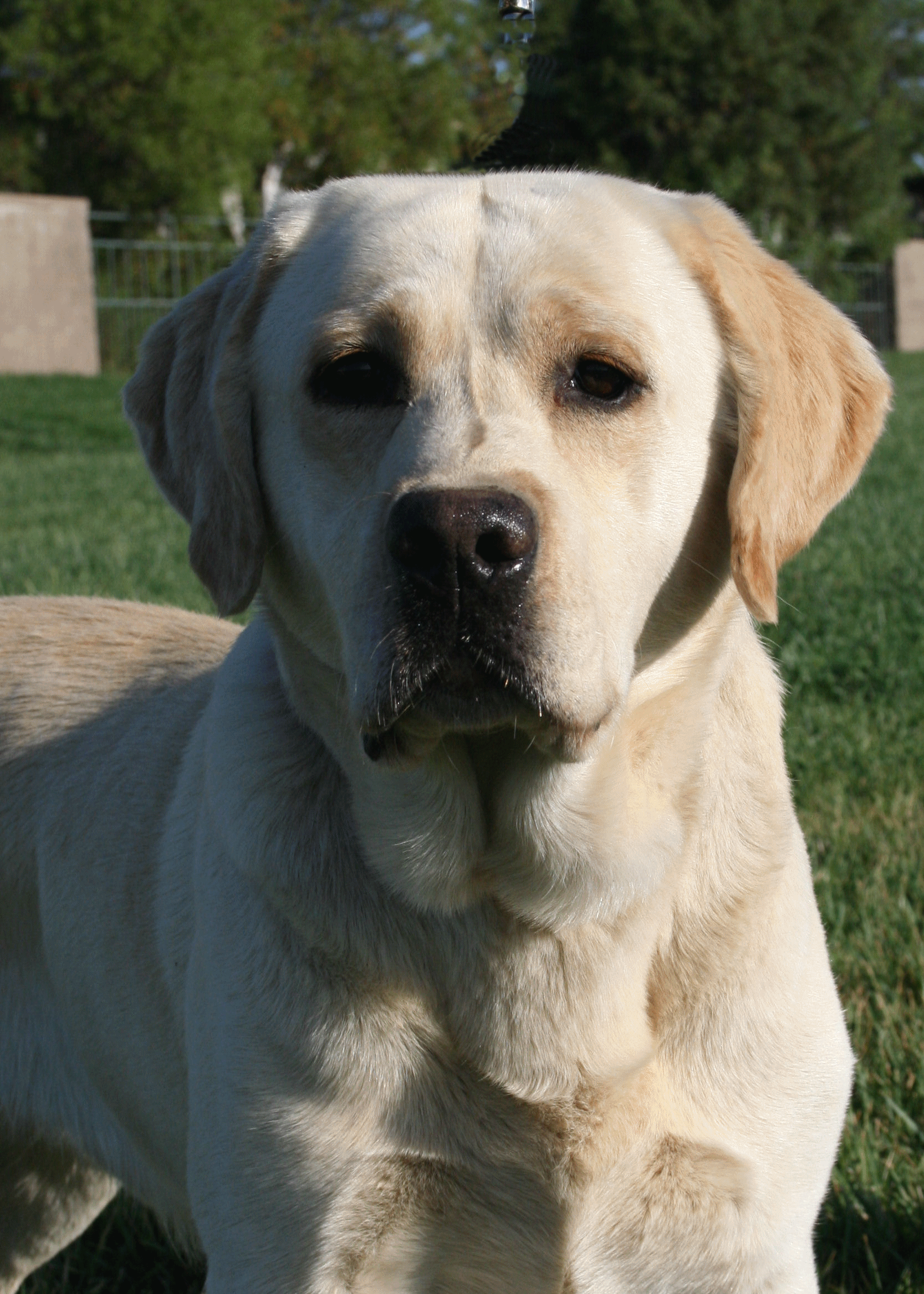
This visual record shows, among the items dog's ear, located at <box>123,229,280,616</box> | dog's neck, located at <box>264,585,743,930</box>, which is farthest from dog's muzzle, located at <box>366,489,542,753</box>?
dog's ear, located at <box>123,229,280,616</box>

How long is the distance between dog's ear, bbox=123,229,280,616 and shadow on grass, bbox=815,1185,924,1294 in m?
1.72

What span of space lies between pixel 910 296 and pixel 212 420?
32449 millimetres

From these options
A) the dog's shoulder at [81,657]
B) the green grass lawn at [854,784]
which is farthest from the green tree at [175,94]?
the dog's shoulder at [81,657]

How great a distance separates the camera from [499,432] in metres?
2.07

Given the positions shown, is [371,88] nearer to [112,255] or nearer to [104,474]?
[112,255]

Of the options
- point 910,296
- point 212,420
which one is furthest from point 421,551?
point 910,296

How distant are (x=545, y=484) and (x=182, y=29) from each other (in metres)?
30.3

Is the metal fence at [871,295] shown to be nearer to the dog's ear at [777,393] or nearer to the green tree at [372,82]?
the green tree at [372,82]

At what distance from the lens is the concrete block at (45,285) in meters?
21.5

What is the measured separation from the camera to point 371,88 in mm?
35844

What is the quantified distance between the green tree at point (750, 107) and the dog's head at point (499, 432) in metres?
33.7

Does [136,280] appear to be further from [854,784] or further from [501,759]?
[501,759]

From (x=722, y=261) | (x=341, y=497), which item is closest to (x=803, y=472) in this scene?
(x=722, y=261)

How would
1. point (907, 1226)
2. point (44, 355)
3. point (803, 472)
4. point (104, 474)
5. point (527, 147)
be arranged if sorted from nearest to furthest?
point (803, 472)
point (907, 1226)
point (527, 147)
point (104, 474)
point (44, 355)
